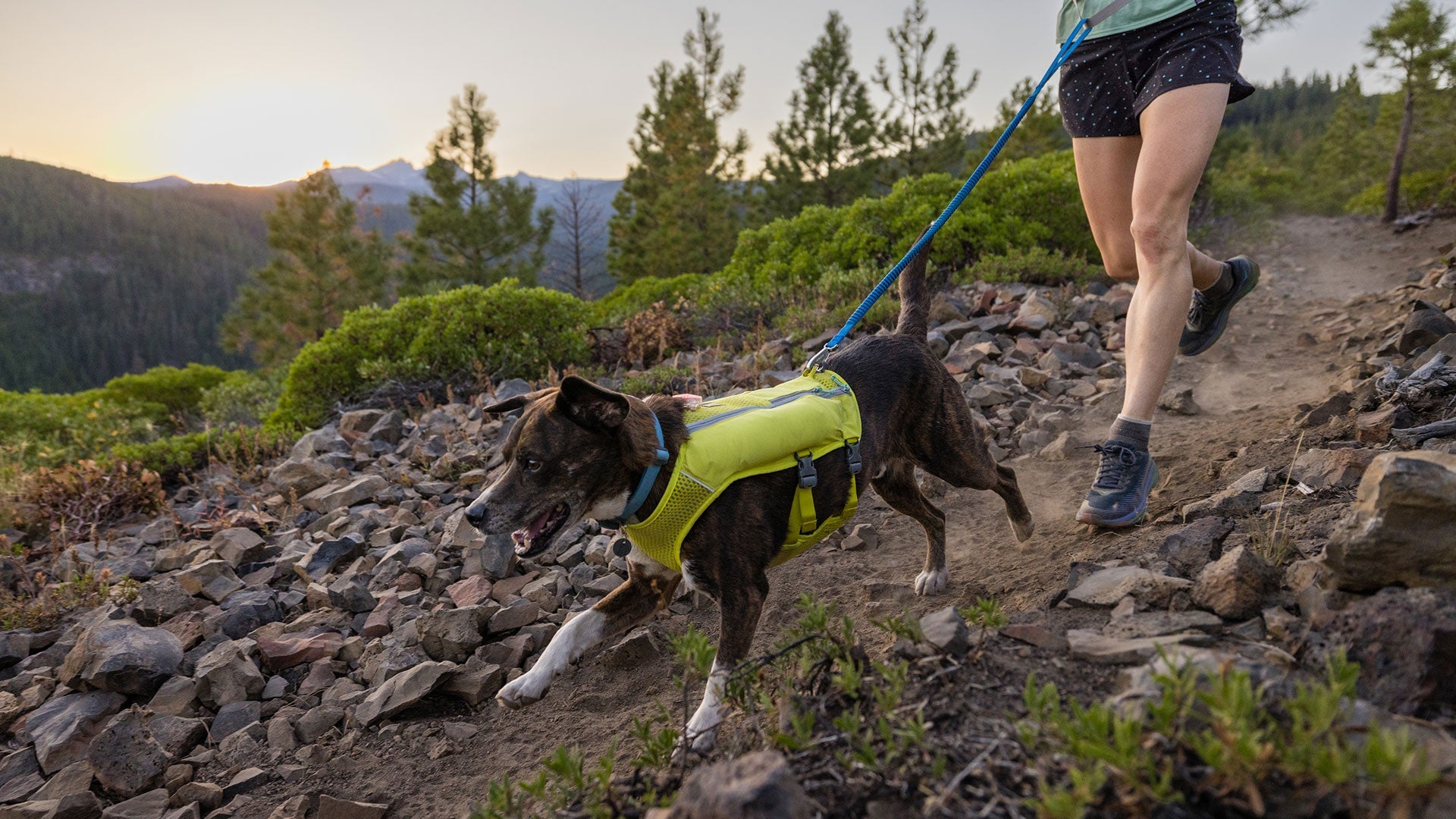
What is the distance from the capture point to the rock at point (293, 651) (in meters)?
3.58

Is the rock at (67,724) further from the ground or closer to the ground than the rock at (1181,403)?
closer to the ground

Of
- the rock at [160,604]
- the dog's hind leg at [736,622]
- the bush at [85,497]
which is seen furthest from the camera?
the bush at [85,497]

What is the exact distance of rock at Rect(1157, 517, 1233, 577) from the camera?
2.47 meters

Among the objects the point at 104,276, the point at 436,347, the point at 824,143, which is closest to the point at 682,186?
the point at 824,143

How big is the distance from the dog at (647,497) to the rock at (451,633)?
1.61 feet

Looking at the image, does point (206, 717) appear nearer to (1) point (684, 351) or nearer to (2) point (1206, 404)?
(1) point (684, 351)

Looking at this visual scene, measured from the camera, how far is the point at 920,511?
12.2ft

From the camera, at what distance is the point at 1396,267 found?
12383 millimetres

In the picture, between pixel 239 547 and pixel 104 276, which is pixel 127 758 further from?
pixel 104 276

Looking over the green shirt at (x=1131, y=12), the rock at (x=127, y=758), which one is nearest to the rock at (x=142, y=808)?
the rock at (x=127, y=758)

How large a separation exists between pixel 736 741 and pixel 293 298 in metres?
36.1

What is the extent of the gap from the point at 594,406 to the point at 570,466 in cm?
26

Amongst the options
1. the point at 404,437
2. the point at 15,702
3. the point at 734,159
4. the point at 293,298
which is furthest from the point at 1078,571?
the point at 293,298

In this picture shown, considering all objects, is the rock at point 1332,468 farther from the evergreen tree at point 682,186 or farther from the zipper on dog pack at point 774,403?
the evergreen tree at point 682,186
